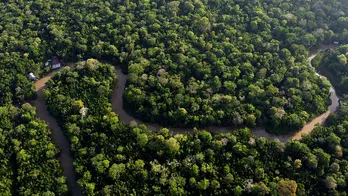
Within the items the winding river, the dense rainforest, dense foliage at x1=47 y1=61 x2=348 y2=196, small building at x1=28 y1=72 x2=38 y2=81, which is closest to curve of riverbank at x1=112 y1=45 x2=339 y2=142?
the winding river

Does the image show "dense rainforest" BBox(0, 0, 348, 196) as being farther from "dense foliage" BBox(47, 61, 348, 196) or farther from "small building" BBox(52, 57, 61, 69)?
"small building" BBox(52, 57, 61, 69)

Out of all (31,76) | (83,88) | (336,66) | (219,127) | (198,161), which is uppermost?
(336,66)

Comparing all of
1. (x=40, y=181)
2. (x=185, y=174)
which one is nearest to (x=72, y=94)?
(x=40, y=181)

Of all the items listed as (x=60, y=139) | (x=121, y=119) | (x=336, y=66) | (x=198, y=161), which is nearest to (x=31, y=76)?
(x=60, y=139)

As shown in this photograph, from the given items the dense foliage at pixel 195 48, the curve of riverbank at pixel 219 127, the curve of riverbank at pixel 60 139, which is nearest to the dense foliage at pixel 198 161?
the curve of riverbank at pixel 60 139

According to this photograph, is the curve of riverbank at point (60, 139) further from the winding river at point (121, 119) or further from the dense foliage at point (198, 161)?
the dense foliage at point (198, 161)

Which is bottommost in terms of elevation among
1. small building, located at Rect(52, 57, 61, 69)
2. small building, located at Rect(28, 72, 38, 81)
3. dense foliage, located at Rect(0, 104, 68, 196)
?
dense foliage, located at Rect(0, 104, 68, 196)

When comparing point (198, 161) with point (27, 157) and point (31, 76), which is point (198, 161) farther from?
point (31, 76)
